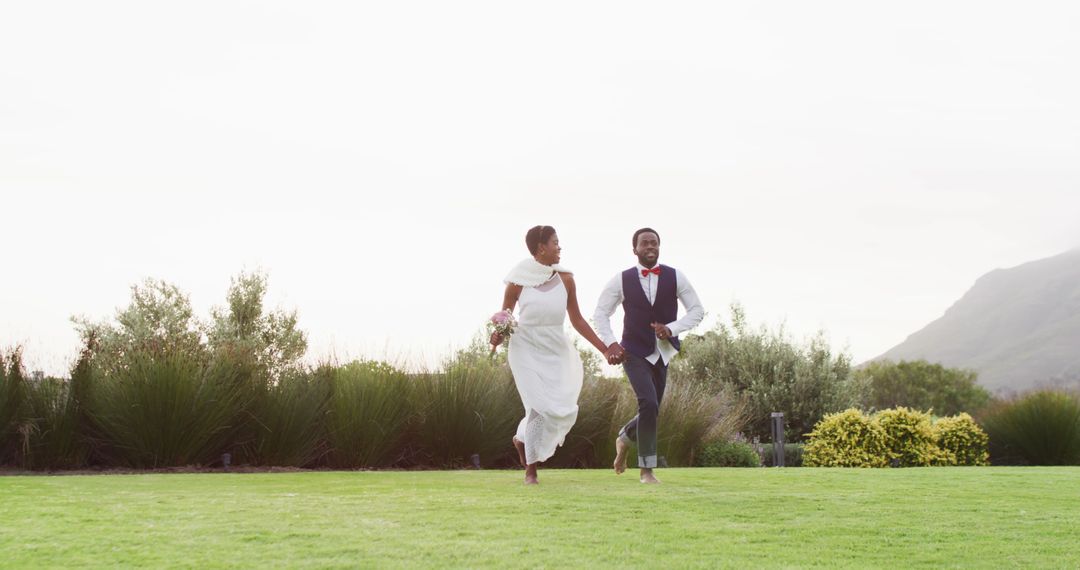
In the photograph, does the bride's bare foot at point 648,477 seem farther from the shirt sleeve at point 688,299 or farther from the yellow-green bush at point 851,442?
the yellow-green bush at point 851,442

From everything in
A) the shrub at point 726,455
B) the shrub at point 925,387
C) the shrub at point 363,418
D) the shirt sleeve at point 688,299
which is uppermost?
the shrub at point 925,387

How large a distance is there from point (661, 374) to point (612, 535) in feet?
10.7

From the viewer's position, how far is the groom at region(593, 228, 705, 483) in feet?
26.5

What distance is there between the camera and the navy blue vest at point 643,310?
26.7 ft

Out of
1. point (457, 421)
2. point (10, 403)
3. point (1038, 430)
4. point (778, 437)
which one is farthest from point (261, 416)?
point (1038, 430)

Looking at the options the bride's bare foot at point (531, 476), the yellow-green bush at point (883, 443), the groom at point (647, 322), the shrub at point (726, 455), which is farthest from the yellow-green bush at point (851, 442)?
the bride's bare foot at point (531, 476)

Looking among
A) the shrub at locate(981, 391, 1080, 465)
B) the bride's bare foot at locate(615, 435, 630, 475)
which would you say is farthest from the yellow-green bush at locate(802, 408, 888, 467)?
the bride's bare foot at locate(615, 435, 630, 475)

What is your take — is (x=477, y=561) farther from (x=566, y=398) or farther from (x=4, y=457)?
(x=4, y=457)

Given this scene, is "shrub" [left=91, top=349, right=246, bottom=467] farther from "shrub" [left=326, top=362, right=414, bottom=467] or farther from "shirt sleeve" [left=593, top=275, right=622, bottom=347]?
"shirt sleeve" [left=593, top=275, right=622, bottom=347]

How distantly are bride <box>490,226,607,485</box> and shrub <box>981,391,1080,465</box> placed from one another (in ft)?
41.0

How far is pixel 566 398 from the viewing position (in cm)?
820

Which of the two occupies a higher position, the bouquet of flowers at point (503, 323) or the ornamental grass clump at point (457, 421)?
the bouquet of flowers at point (503, 323)

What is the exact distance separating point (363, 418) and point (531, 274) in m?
4.51

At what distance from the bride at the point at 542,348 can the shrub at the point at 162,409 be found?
4.57m
